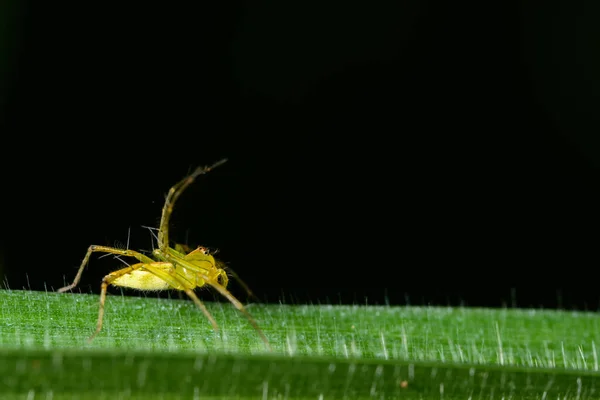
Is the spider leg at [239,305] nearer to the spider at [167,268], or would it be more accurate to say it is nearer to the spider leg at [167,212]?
the spider at [167,268]

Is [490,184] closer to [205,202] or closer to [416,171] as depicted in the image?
[416,171]

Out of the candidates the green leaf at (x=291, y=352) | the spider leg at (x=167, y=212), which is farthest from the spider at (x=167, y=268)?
the green leaf at (x=291, y=352)

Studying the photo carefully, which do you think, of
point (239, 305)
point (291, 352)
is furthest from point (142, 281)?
point (291, 352)

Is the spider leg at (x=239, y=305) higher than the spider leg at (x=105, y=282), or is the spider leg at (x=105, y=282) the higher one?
the spider leg at (x=105, y=282)

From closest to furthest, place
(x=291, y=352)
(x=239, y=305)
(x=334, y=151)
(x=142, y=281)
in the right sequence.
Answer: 1. (x=291, y=352)
2. (x=239, y=305)
3. (x=142, y=281)
4. (x=334, y=151)

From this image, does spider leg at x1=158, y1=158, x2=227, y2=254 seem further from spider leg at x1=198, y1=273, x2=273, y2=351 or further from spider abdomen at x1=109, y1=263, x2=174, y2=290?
spider leg at x1=198, y1=273, x2=273, y2=351

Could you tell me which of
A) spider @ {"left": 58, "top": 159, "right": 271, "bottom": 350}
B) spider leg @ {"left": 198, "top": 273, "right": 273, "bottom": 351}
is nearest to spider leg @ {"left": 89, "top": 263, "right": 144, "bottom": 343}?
spider @ {"left": 58, "top": 159, "right": 271, "bottom": 350}

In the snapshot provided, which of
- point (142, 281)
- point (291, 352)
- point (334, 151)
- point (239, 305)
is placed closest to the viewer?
point (291, 352)

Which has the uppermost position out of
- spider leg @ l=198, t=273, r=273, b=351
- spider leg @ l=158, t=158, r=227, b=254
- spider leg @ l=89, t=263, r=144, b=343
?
spider leg @ l=158, t=158, r=227, b=254

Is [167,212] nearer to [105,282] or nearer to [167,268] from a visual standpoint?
[167,268]

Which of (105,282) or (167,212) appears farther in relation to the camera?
(167,212)
